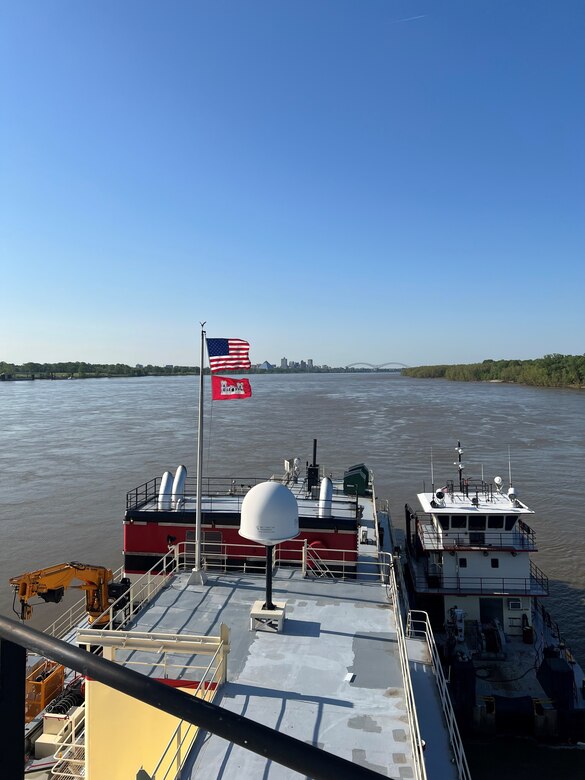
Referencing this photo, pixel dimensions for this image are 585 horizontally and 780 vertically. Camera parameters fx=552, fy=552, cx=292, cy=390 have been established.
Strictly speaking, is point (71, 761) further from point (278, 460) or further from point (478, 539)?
point (278, 460)

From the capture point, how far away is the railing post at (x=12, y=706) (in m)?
1.58

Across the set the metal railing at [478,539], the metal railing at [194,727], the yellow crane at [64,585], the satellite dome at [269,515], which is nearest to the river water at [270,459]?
the metal railing at [478,539]

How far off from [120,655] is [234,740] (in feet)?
32.2

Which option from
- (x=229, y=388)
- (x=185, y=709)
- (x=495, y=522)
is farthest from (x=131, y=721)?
(x=495, y=522)

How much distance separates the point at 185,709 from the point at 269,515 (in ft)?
30.2

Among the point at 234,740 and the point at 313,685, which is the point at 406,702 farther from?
the point at 234,740

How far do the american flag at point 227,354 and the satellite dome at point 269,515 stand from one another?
4609 mm

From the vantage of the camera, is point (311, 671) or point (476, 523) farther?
point (476, 523)

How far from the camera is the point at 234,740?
139 cm

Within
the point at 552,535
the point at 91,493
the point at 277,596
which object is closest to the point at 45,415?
the point at 91,493

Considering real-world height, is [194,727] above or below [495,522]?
above

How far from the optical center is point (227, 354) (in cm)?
1471

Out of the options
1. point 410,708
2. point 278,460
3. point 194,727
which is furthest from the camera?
point 278,460

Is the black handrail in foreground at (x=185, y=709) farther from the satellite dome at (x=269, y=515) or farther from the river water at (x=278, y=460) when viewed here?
the river water at (x=278, y=460)
